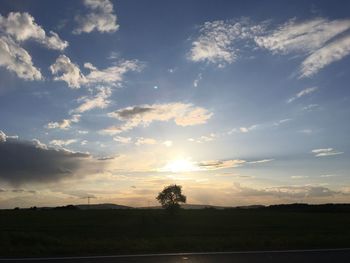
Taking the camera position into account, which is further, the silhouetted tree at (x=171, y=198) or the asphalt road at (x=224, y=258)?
the silhouetted tree at (x=171, y=198)

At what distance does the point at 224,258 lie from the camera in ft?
43.2

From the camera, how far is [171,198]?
104 m

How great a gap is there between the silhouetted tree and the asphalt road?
87881 millimetres

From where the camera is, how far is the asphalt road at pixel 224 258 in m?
12.7

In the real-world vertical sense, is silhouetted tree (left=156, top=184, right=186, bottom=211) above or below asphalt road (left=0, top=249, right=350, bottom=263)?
above

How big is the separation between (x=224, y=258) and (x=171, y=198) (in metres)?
91.9

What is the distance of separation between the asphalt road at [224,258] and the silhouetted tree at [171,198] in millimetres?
87881

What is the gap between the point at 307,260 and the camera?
42.3ft

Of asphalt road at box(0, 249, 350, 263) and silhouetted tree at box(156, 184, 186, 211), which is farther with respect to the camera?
silhouetted tree at box(156, 184, 186, 211)

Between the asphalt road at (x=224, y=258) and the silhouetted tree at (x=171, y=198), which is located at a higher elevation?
the silhouetted tree at (x=171, y=198)

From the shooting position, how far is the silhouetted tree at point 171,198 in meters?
102

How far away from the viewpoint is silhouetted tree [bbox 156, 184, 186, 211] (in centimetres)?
10209

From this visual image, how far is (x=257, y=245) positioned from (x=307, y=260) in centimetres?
432

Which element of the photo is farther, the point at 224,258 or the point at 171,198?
the point at 171,198
